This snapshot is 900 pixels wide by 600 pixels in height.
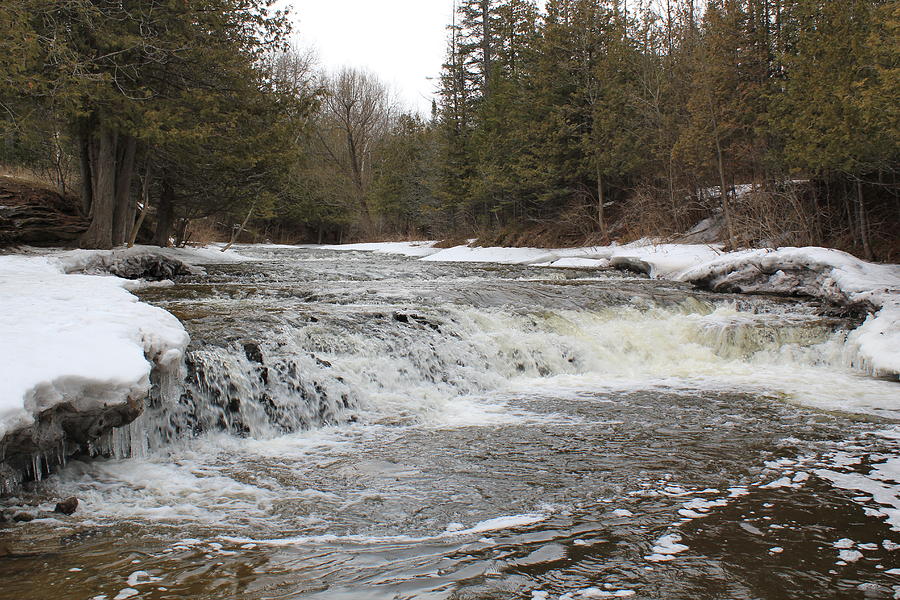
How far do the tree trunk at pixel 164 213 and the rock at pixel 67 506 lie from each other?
1574cm

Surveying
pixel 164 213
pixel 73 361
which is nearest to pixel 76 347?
pixel 73 361

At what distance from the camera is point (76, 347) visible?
169 inches

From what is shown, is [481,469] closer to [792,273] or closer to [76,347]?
[76,347]

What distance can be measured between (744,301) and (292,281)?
9.28 metres

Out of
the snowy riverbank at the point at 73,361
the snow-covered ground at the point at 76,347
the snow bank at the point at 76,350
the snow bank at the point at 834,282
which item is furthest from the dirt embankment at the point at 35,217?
the snow bank at the point at 834,282

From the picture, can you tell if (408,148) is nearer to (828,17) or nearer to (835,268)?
(828,17)

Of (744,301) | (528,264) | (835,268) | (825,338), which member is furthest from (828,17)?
(528,264)

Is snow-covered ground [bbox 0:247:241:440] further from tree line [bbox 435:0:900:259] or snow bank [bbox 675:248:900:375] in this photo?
tree line [bbox 435:0:900:259]

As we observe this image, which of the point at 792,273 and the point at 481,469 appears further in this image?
the point at 792,273

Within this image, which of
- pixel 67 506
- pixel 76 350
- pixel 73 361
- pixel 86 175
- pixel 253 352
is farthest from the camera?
pixel 86 175

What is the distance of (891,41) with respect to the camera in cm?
1029

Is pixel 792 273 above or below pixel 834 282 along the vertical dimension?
above

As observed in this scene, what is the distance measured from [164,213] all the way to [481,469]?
16.9 meters

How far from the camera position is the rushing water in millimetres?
2773
